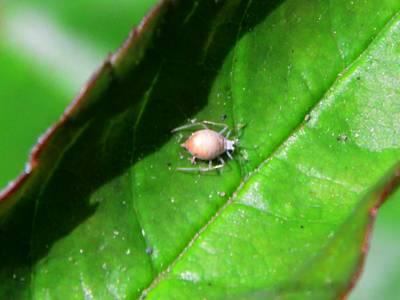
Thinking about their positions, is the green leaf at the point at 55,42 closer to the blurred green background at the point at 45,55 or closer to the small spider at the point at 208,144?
the blurred green background at the point at 45,55

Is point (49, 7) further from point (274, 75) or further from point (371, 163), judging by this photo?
point (371, 163)

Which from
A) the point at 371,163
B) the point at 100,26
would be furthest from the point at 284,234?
the point at 100,26

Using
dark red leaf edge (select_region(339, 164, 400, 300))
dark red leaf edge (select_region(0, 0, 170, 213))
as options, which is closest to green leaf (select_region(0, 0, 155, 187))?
dark red leaf edge (select_region(0, 0, 170, 213))

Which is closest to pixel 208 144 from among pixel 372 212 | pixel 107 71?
pixel 107 71

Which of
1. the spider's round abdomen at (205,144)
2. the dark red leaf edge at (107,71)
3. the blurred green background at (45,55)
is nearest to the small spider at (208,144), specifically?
the spider's round abdomen at (205,144)

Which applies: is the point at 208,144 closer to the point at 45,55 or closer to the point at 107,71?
the point at 107,71
